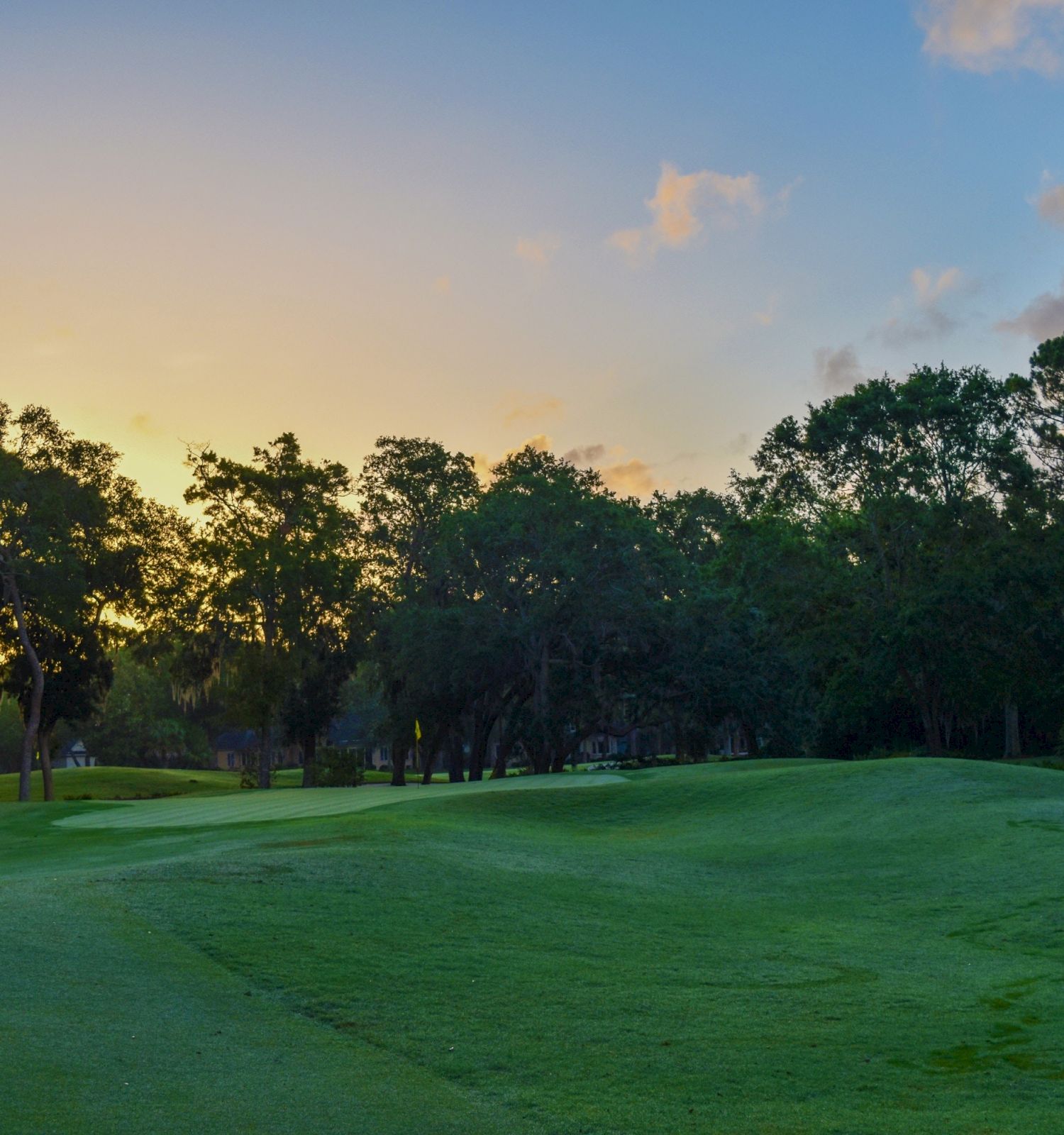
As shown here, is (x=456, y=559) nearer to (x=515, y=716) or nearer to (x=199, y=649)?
(x=515, y=716)

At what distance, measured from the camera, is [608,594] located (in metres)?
47.5

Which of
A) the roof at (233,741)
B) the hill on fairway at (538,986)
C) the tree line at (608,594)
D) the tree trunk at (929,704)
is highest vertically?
the tree line at (608,594)

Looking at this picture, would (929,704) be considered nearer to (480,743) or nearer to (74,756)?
(480,743)

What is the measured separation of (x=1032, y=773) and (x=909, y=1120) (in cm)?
2341

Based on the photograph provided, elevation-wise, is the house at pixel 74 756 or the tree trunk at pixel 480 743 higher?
the tree trunk at pixel 480 743

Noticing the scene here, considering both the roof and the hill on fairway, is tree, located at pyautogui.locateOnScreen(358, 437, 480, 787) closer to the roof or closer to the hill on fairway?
the hill on fairway

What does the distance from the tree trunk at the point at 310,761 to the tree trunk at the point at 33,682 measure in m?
11.7

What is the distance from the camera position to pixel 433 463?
6294 centimetres

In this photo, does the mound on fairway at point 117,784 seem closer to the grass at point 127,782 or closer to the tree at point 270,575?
the grass at point 127,782

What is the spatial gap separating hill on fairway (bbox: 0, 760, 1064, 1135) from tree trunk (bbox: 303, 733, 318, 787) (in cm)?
3550

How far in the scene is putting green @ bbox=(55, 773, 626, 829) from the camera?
1143 inches

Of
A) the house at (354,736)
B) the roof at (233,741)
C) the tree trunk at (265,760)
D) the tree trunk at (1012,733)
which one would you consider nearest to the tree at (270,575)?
the tree trunk at (265,760)

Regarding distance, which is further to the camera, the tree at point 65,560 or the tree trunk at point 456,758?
the tree trunk at point 456,758

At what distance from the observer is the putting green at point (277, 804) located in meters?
29.0
